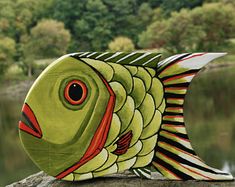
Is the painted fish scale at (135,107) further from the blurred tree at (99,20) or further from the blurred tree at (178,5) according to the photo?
the blurred tree at (178,5)

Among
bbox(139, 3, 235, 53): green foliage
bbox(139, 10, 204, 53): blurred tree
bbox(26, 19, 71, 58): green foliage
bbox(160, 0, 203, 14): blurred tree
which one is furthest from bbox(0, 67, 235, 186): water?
bbox(160, 0, 203, 14): blurred tree

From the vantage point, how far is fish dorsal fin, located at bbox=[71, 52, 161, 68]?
→ 3219 millimetres

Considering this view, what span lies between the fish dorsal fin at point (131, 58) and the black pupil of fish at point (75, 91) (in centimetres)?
21

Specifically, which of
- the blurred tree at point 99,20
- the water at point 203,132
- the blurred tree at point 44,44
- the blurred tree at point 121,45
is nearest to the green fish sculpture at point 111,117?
the water at point 203,132

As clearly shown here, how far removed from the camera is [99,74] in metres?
3.24

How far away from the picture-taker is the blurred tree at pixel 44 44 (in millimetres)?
18102

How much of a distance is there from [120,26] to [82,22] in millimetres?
1788

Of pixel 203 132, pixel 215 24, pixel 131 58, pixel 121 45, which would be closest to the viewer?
pixel 131 58

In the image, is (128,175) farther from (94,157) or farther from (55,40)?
(55,40)

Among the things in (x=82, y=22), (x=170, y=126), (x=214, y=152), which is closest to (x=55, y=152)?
(x=170, y=126)

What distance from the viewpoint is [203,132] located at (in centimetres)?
687

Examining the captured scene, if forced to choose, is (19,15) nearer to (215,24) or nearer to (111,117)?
(215,24)

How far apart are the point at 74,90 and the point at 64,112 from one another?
0.17 m

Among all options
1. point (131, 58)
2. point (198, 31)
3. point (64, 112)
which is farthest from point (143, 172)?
point (198, 31)
